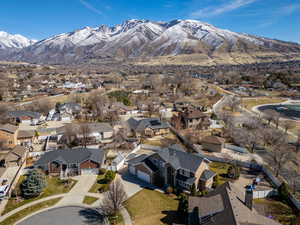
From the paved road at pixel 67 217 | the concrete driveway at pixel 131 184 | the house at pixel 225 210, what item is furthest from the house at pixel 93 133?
the house at pixel 225 210

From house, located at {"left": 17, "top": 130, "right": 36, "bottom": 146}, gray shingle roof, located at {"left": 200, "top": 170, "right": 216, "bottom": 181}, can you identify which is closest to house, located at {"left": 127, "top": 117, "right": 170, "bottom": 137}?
house, located at {"left": 17, "top": 130, "right": 36, "bottom": 146}

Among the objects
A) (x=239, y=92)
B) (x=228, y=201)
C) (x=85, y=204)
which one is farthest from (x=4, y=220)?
(x=239, y=92)

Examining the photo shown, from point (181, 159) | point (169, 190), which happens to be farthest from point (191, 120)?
point (169, 190)

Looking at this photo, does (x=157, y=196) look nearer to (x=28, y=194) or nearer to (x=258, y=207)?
(x=258, y=207)

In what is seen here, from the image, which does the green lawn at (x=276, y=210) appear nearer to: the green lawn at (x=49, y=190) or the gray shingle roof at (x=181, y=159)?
the gray shingle roof at (x=181, y=159)

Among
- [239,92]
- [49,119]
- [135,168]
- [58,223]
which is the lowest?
[58,223]

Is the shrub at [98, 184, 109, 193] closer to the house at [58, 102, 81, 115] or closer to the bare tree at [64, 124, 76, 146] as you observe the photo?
the bare tree at [64, 124, 76, 146]

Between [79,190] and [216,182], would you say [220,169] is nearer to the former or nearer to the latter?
[216,182]
